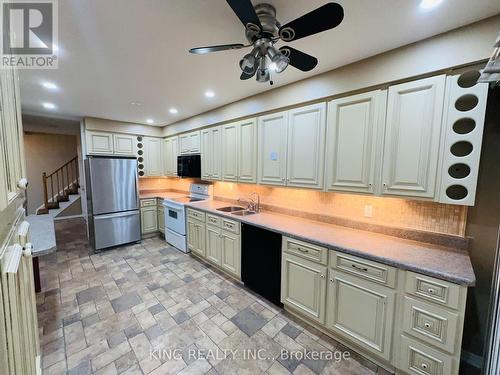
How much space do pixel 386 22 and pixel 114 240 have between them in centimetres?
Result: 485

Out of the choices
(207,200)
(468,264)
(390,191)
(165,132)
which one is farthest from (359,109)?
(165,132)

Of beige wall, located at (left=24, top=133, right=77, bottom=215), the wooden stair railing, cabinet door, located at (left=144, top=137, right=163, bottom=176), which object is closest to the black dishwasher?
cabinet door, located at (left=144, top=137, right=163, bottom=176)

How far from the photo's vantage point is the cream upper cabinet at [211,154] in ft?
11.6

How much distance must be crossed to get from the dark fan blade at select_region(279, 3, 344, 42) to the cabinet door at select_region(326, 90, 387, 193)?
0.99m

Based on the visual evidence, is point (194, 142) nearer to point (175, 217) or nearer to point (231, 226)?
point (175, 217)

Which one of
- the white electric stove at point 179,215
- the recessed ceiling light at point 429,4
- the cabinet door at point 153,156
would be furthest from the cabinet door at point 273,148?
the cabinet door at point 153,156

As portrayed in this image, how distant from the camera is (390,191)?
5.97 ft

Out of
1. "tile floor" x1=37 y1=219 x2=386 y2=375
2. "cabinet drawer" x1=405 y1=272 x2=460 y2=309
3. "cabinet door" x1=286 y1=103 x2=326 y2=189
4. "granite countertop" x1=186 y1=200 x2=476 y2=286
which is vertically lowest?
"tile floor" x1=37 y1=219 x2=386 y2=375

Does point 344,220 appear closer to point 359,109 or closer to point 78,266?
point 359,109

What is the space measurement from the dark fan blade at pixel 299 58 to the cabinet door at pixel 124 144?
13.8 ft

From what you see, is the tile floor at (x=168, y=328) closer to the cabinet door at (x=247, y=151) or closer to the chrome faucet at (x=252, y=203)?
the chrome faucet at (x=252, y=203)

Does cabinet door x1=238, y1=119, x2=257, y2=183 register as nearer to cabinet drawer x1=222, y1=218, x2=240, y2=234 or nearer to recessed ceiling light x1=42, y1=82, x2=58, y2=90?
cabinet drawer x1=222, y1=218, x2=240, y2=234

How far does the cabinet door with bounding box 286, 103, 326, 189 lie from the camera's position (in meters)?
2.24

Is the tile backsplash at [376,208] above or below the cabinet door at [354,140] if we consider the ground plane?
below
